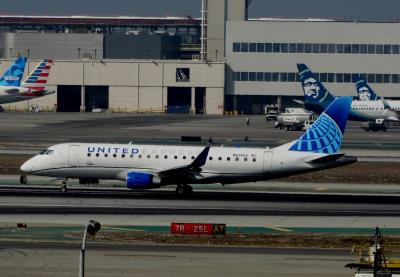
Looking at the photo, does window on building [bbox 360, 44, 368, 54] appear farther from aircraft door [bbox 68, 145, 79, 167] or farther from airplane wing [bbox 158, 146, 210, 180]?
aircraft door [bbox 68, 145, 79, 167]

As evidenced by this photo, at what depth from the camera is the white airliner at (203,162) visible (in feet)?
235

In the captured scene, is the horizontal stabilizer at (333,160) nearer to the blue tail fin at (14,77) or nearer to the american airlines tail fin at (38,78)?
the american airlines tail fin at (38,78)

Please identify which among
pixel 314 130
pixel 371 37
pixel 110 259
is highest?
pixel 371 37

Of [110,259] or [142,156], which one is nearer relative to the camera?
[110,259]

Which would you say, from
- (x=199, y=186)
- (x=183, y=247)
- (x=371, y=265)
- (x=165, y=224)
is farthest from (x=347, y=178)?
(x=371, y=265)

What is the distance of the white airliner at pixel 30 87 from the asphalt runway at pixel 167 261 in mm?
121269

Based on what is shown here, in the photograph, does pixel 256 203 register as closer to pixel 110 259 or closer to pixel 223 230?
pixel 223 230

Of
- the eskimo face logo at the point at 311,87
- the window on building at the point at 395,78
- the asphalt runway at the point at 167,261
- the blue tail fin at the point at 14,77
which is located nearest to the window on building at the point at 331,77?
the window on building at the point at 395,78

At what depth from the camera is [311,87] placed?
16438cm

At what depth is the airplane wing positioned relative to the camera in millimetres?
71125

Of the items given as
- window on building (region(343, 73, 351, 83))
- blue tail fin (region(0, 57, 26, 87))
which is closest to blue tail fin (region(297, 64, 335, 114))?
window on building (region(343, 73, 351, 83))

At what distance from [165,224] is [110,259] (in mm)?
11041

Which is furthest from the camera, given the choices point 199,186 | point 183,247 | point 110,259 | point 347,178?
point 347,178

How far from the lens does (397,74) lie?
199 meters
